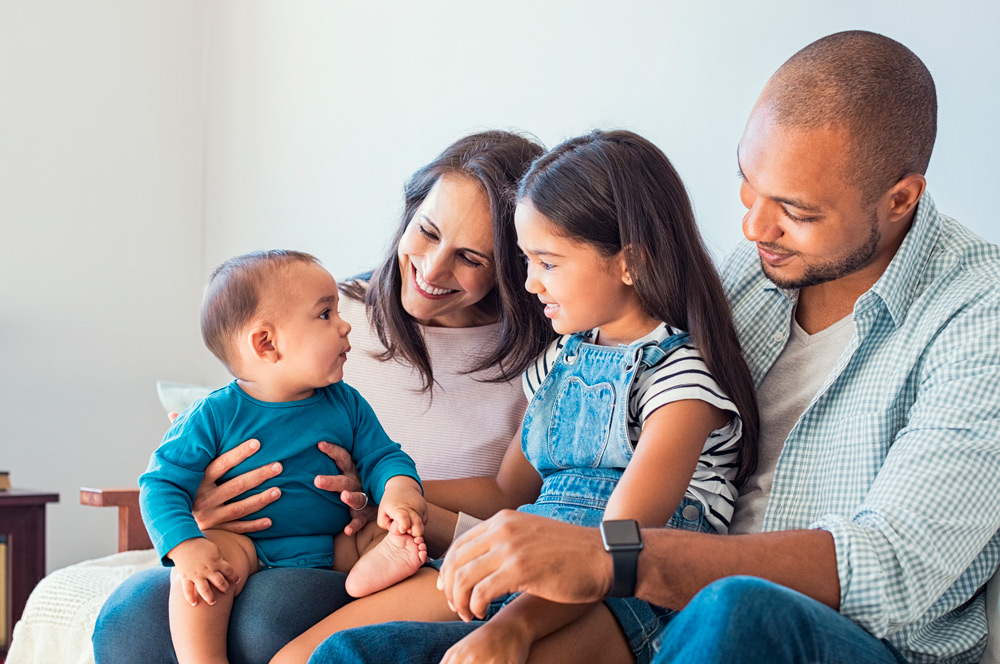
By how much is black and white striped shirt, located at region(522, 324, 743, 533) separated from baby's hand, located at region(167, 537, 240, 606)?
60cm

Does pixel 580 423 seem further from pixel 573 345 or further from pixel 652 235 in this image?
pixel 652 235

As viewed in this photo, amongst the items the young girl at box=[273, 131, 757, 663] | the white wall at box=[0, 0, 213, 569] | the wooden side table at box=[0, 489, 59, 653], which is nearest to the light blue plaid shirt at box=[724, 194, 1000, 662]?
the young girl at box=[273, 131, 757, 663]

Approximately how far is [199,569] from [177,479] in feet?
0.53

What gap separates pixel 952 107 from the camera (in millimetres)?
1672

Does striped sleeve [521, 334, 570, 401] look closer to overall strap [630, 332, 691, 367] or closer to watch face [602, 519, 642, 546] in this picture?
overall strap [630, 332, 691, 367]

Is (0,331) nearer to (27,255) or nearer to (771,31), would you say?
A: (27,255)

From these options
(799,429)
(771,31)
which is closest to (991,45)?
(771,31)

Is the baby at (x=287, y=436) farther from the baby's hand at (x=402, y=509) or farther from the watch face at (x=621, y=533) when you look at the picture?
the watch face at (x=621, y=533)

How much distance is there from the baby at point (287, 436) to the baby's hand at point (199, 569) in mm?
56

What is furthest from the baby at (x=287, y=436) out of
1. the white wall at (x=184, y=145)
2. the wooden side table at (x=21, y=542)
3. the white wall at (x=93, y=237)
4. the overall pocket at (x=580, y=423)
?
the white wall at (x=93, y=237)

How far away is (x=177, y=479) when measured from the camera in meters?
1.39

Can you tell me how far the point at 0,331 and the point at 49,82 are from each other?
922 mm

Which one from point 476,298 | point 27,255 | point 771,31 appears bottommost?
point 27,255

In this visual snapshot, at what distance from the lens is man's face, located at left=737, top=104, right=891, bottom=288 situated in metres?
1.33
